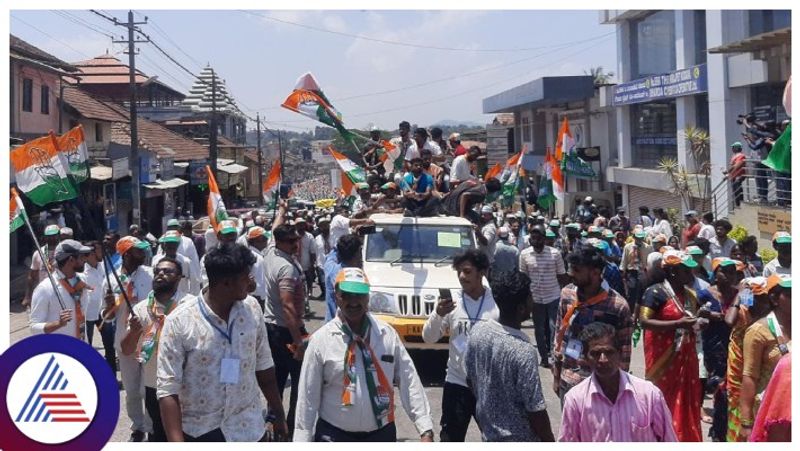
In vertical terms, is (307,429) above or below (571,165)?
below

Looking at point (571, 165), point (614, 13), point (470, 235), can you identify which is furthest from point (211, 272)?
point (614, 13)

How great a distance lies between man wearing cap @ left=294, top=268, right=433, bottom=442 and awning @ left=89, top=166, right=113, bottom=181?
2266 centimetres

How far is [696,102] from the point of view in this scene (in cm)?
2714

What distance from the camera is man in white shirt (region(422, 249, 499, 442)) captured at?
577 cm

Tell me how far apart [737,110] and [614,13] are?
32.7ft

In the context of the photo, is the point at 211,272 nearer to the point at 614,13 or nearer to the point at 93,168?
the point at 93,168

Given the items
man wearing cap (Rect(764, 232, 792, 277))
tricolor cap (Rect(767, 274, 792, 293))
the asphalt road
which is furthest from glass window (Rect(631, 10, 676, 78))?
tricolor cap (Rect(767, 274, 792, 293))

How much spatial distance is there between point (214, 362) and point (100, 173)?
23888mm

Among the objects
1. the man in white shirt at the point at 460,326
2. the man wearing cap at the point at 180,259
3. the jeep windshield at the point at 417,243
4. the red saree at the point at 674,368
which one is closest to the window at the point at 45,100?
the man wearing cap at the point at 180,259

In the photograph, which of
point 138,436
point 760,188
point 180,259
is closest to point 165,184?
point 760,188

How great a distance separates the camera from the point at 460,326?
604 centimetres

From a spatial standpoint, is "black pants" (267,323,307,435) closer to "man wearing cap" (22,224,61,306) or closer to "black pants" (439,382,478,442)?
"black pants" (439,382,478,442)

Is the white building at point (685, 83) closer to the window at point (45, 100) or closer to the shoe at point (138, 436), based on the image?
the shoe at point (138, 436)

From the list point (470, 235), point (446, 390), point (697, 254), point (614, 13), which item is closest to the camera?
point (446, 390)
